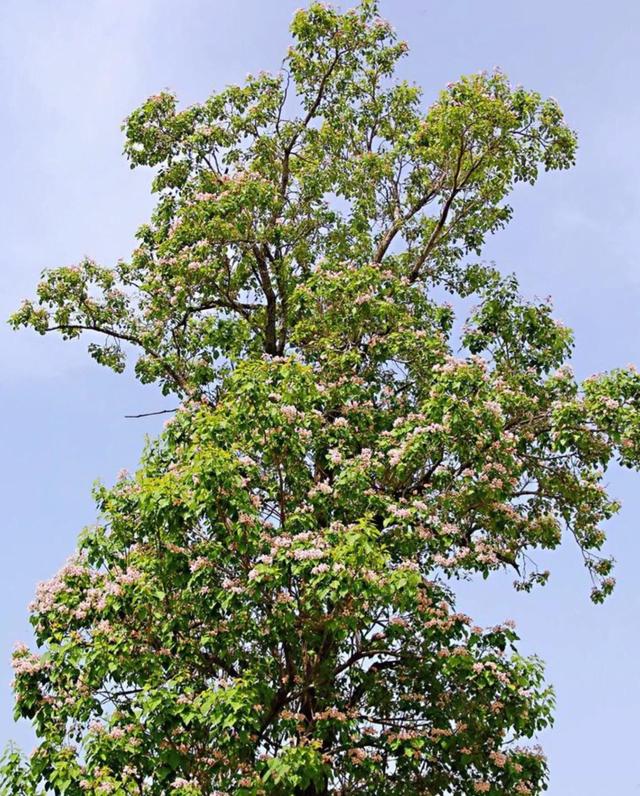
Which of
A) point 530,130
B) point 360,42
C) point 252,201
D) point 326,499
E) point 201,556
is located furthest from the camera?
point 360,42

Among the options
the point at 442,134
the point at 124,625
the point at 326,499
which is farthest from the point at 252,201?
the point at 124,625

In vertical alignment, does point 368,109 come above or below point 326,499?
above

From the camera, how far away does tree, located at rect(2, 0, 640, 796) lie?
459 inches

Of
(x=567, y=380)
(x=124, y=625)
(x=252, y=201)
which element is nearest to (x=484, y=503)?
(x=567, y=380)

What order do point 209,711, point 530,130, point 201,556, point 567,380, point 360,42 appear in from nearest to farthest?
point 209,711, point 201,556, point 567,380, point 530,130, point 360,42

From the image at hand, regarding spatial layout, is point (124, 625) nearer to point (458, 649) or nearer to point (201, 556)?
point (201, 556)

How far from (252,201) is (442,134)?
Answer: 333cm

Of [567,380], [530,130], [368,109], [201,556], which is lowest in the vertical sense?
[201,556]

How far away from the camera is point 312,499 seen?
1300cm

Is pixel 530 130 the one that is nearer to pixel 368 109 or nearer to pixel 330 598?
pixel 368 109

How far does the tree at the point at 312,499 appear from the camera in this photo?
11.6 meters

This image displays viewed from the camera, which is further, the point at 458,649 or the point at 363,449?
the point at 363,449

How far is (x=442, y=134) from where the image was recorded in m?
16.5

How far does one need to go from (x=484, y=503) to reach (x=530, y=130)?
24.3 feet
